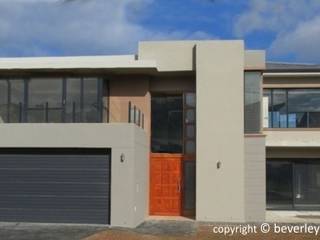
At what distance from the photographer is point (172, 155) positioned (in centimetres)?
2641

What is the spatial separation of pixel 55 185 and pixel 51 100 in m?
3.43

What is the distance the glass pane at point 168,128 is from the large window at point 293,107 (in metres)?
5.86

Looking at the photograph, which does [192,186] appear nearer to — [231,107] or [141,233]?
[231,107]

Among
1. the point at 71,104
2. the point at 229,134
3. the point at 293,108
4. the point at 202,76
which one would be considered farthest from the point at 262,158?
the point at 71,104

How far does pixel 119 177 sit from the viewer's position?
22.6m

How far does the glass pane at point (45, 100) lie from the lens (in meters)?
24.2

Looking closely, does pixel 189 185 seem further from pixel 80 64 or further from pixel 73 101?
pixel 80 64

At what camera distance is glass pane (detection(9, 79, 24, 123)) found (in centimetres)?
2438

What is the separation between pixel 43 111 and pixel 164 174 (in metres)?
5.79

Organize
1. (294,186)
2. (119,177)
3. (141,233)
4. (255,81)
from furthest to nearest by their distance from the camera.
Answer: (294,186)
(255,81)
(119,177)
(141,233)

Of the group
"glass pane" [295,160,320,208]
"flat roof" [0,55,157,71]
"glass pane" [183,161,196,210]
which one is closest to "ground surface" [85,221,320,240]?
"glass pane" [183,161,196,210]

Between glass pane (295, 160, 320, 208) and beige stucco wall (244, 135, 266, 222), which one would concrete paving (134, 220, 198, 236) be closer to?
Answer: beige stucco wall (244, 135, 266, 222)

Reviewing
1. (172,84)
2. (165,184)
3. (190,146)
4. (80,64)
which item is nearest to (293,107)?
(190,146)

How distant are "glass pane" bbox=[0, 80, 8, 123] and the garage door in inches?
59.9
